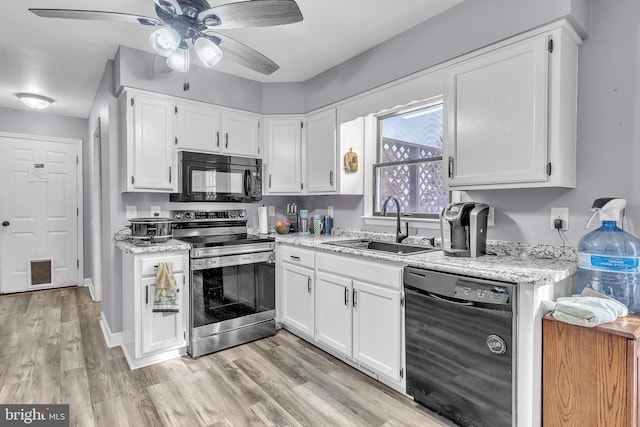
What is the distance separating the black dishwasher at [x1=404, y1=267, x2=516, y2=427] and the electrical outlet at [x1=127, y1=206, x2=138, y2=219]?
7.98ft

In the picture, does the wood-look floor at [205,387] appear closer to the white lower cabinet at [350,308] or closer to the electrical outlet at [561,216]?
the white lower cabinet at [350,308]

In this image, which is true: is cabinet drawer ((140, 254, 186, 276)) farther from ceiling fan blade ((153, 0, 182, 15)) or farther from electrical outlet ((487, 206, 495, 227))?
electrical outlet ((487, 206, 495, 227))

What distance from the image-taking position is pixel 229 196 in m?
3.37

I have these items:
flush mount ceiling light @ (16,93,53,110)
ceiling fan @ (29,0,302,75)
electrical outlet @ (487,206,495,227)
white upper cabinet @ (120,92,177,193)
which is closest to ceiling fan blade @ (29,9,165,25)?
ceiling fan @ (29,0,302,75)

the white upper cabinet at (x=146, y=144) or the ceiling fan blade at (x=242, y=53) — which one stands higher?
the ceiling fan blade at (x=242, y=53)

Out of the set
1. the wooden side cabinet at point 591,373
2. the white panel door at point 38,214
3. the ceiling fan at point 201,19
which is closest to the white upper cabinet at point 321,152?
the ceiling fan at point 201,19

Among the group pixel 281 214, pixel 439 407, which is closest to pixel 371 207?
pixel 281 214

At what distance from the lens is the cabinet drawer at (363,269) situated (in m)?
2.12

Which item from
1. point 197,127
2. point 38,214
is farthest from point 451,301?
point 38,214

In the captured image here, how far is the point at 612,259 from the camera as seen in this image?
162 cm

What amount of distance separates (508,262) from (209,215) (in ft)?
8.66

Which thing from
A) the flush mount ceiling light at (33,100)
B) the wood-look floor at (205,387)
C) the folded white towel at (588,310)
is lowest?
the wood-look floor at (205,387)

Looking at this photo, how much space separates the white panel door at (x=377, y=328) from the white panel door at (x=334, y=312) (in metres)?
0.08

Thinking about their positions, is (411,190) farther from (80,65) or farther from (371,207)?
(80,65)
